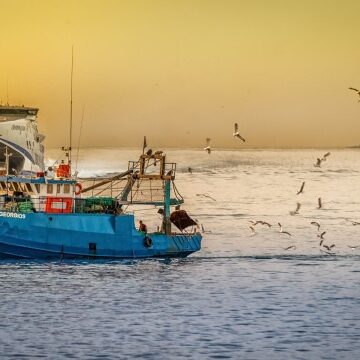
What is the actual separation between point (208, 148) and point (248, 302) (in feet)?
140

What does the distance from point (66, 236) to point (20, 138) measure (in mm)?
99603

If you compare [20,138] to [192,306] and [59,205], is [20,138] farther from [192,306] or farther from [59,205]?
[192,306]

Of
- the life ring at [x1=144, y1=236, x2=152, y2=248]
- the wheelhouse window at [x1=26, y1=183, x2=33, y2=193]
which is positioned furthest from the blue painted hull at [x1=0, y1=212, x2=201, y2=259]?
the wheelhouse window at [x1=26, y1=183, x2=33, y2=193]

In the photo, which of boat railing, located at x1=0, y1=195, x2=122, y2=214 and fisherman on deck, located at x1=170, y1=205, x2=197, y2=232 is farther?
fisherman on deck, located at x1=170, y1=205, x2=197, y2=232

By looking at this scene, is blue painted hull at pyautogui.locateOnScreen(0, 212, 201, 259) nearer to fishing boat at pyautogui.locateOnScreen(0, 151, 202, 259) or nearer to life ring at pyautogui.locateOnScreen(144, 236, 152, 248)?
fishing boat at pyautogui.locateOnScreen(0, 151, 202, 259)

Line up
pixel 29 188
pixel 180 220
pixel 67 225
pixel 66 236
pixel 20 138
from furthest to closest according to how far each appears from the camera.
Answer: pixel 20 138 → pixel 180 220 → pixel 29 188 → pixel 66 236 → pixel 67 225

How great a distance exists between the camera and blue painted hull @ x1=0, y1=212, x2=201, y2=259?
68688mm

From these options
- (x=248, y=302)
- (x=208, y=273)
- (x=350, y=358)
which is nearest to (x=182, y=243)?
(x=208, y=273)

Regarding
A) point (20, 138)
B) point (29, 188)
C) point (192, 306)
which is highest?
point (20, 138)

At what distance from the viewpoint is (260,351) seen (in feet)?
149

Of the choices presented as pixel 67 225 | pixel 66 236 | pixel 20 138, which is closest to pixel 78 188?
pixel 67 225

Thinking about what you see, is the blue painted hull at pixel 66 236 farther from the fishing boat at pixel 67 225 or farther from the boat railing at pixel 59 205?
the boat railing at pixel 59 205

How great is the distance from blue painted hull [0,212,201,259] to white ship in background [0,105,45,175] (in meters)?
93.4

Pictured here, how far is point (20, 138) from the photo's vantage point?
547 feet
